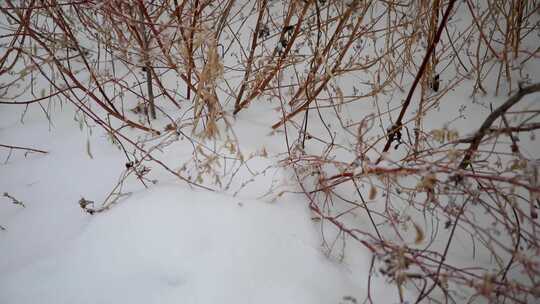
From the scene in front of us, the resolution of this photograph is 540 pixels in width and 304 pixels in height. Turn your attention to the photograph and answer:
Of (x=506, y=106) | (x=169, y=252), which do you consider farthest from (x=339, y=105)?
(x=169, y=252)

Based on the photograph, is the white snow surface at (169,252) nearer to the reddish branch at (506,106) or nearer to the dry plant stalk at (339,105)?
the dry plant stalk at (339,105)

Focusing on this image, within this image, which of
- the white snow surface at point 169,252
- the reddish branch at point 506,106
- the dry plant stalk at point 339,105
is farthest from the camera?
the dry plant stalk at point 339,105

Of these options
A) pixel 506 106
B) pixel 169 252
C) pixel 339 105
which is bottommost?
pixel 169 252

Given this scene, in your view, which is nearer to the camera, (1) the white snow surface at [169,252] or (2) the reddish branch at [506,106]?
(2) the reddish branch at [506,106]

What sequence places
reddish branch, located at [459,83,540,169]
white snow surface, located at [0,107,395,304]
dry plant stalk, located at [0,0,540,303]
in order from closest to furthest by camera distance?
1. reddish branch, located at [459,83,540,169]
2. white snow surface, located at [0,107,395,304]
3. dry plant stalk, located at [0,0,540,303]

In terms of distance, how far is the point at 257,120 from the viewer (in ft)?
6.06

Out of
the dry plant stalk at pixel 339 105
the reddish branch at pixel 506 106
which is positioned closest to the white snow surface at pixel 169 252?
the dry plant stalk at pixel 339 105

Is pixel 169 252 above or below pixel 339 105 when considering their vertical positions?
below

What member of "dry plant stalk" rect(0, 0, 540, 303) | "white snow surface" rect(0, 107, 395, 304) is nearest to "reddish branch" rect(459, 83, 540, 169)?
"dry plant stalk" rect(0, 0, 540, 303)

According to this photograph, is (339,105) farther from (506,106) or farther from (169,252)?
(169,252)

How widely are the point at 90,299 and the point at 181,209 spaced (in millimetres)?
374

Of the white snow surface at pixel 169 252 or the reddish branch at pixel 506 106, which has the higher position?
the reddish branch at pixel 506 106

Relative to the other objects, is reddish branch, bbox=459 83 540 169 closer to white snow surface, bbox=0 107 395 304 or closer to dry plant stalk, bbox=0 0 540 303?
dry plant stalk, bbox=0 0 540 303

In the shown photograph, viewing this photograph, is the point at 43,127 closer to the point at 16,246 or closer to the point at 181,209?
the point at 16,246
